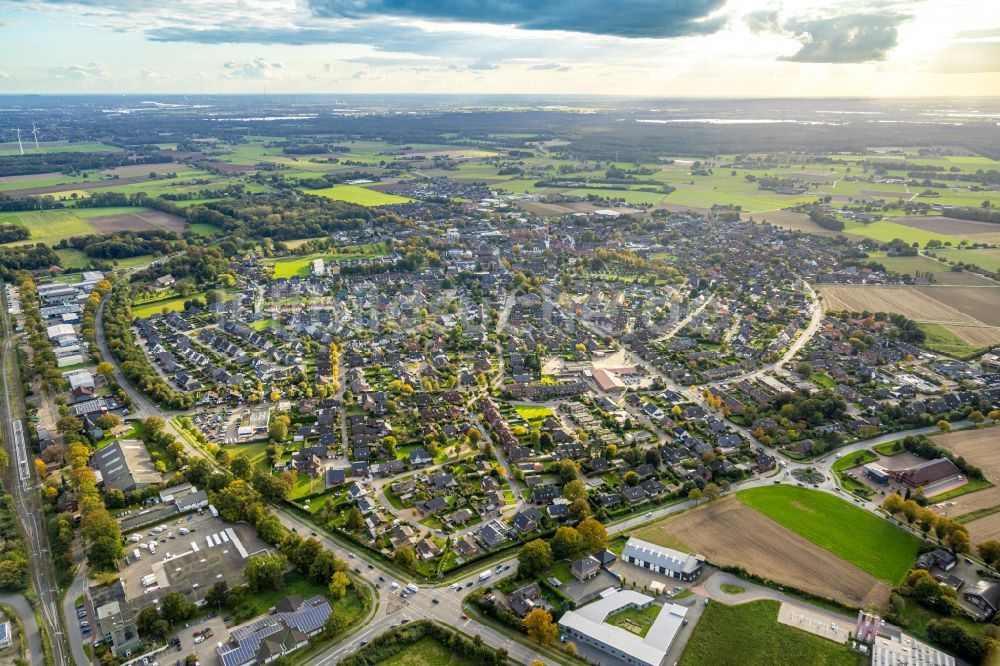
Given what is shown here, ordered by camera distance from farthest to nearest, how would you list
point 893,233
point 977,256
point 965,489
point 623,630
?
point 893,233 < point 977,256 < point 965,489 < point 623,630

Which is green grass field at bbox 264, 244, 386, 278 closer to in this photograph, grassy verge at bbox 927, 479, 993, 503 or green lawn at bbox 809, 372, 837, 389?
green lawn at bbox 809, 372, 837, 389

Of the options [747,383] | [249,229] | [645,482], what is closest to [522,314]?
[747,383]

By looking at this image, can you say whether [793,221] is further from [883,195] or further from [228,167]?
[228,167]

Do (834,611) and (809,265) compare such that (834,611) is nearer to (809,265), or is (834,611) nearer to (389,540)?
(389,540)

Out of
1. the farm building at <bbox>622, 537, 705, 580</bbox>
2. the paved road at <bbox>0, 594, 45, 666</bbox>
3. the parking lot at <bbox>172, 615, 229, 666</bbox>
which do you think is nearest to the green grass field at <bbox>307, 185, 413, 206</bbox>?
the paved road at <bbox>0, 594, 45, 666</bbox>

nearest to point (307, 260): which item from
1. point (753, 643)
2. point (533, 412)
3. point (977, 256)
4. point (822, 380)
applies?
point (533, 412)

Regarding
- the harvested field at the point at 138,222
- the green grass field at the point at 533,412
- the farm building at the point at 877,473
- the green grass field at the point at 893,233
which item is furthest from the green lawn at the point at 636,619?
the harvested field at the point at 138,222

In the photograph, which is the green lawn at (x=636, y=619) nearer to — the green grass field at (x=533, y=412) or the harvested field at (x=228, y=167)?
the green grass field at (x=533, y=412)
